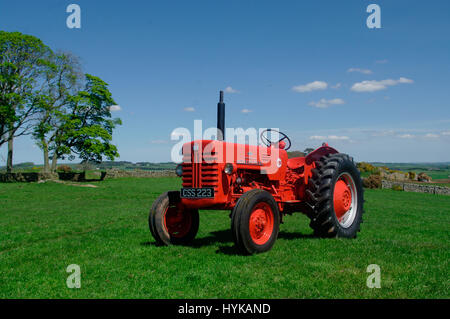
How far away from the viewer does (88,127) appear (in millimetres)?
38062

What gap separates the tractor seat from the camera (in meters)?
8.16

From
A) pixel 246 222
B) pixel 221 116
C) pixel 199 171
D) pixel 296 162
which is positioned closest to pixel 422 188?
pixel 296 162

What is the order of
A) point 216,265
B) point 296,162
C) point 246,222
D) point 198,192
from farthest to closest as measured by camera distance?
point 296,162 < point 198,192 < point 246,222 < point 216,265

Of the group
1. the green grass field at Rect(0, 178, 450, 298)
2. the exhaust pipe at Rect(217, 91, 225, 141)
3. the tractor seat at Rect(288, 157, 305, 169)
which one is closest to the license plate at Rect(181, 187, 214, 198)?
the green grass field at Rect(0, 178, 450, 298)

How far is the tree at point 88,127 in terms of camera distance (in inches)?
1435

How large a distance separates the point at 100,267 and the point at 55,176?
31.4m

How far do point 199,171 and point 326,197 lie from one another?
2.59m

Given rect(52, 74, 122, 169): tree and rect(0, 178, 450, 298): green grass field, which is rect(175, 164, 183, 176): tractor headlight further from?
rect(52, 74, 122, 169): tree

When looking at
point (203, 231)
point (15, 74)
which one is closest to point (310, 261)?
point (203, 231)

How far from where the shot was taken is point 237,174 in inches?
273

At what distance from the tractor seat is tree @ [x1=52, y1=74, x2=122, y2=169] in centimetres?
3134

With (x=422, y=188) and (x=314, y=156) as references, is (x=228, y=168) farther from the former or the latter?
(x=422, y=188)

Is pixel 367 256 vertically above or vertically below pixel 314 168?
below
